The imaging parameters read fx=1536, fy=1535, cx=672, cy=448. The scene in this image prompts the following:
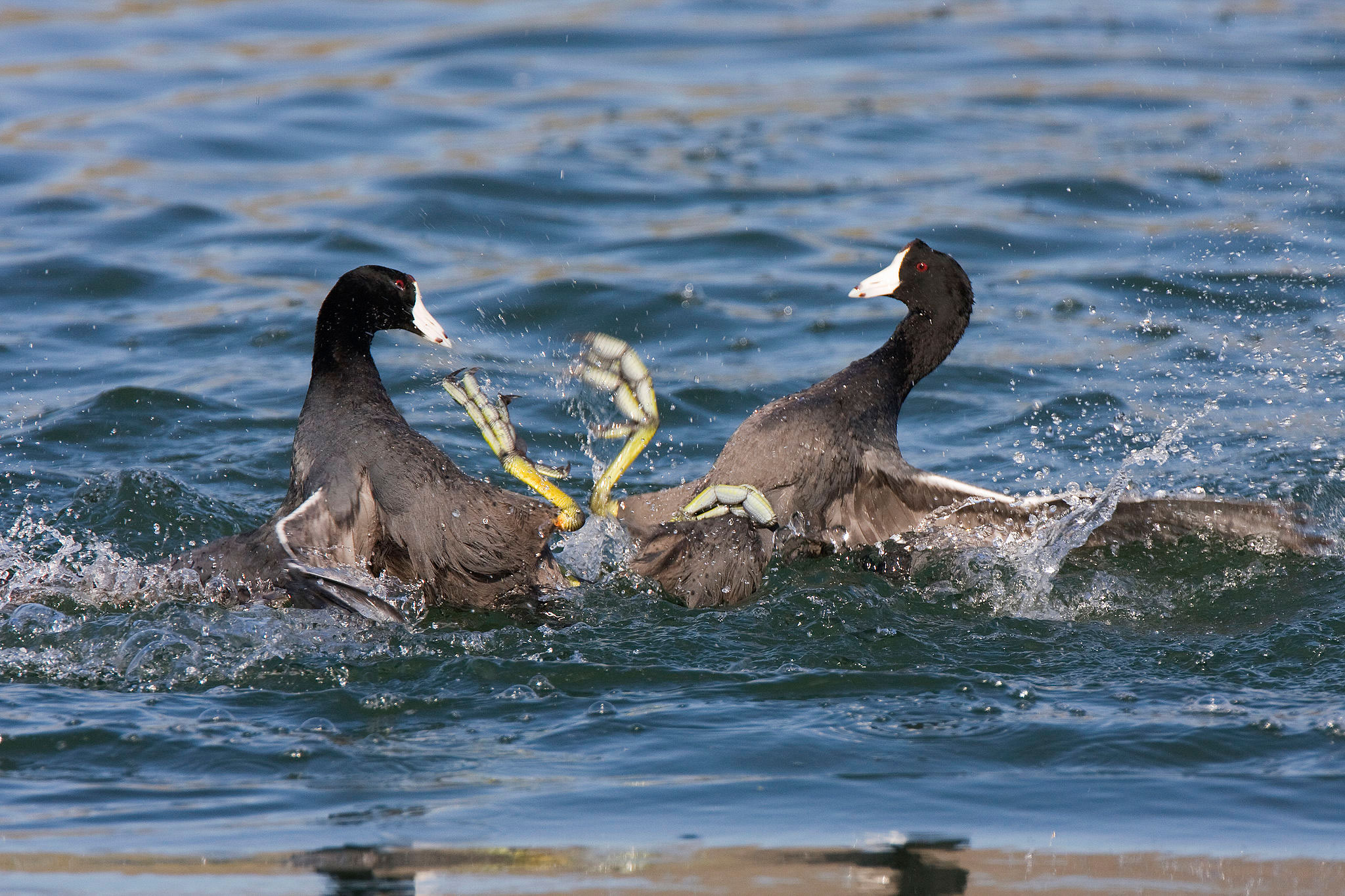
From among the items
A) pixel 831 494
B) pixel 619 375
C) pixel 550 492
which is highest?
pixel 619 375

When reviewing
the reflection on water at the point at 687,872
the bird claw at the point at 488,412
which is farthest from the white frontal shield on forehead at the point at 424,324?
the reflection on water at the point at 687,872

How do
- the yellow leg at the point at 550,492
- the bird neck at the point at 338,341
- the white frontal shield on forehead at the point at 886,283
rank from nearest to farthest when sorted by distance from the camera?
the yellow leg at the point at 550,492
the bird neck at the point at 338,341
the white frontal shield on forehead at the point at 886,283

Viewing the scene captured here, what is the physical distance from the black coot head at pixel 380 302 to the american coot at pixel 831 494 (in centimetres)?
50

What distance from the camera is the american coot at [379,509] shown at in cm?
396

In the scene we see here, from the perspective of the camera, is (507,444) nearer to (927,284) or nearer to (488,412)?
(488,412)

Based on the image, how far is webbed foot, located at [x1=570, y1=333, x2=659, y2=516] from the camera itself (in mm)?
4312

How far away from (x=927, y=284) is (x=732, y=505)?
1162mm

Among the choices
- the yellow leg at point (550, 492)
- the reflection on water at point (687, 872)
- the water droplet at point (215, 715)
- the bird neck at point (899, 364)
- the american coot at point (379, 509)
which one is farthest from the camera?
the bird neck at point (899, 364)

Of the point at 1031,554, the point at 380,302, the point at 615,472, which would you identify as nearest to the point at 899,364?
the point at 1031,554

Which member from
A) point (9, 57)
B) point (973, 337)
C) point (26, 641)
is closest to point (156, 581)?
point (26, 641)

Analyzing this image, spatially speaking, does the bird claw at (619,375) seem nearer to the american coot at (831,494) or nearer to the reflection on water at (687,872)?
the american coot at (831,494)

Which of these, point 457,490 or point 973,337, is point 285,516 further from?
point 973,337

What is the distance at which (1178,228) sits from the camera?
27.7 feet

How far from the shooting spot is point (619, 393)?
4449 millimetres
